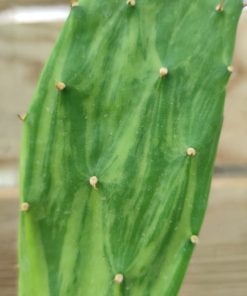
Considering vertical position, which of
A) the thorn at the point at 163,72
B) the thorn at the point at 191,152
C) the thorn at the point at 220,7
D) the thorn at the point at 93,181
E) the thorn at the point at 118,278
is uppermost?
the thorn at the point at 220,7

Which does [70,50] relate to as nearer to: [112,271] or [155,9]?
[155,9]

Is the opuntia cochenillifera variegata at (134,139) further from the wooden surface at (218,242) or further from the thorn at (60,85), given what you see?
the wooden surface at (218,242)

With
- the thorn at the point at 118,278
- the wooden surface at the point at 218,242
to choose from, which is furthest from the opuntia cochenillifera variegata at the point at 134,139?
the wooden surface at the point at 218,242

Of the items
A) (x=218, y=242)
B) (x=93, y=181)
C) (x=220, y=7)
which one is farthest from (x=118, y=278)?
(x=218, y=242)

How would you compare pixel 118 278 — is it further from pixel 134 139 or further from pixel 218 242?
pixel 218 242

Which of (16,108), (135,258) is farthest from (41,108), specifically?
(16,108)

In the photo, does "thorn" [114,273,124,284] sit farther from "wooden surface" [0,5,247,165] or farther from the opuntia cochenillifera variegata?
"wooden surface" [0,5,247,165]

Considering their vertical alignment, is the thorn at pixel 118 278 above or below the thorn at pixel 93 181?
below

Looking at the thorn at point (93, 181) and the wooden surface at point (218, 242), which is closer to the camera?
the thorn at point (93, 181)
